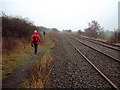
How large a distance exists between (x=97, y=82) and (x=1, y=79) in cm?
368

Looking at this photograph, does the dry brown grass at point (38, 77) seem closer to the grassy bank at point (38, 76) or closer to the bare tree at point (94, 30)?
the grassy bank at point (38, 76)

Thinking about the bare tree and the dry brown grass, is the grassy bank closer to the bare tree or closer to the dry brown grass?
the dry brown grass

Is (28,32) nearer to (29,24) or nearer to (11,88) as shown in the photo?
(29,24)

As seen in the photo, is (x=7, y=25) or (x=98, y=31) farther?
(x=98, y=31)

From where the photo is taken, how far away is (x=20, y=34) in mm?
10305

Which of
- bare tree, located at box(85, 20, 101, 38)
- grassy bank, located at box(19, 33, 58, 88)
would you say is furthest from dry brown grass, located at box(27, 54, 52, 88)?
bare tree, located at box(85, 20, 101, 38)

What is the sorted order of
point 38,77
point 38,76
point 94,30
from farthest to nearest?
point 94,30
point 38,76
point 38,77

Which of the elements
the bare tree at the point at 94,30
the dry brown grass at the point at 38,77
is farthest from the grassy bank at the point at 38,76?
the bare tree at the point at 94,30

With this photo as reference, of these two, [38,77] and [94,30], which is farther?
[94,30]

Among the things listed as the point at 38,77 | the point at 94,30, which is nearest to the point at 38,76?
the point at 38,77

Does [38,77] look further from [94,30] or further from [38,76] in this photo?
[94,30]

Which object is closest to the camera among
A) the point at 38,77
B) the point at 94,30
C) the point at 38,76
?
the point at 38,77

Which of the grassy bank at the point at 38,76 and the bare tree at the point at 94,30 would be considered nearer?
the grassy bank at the point at 38,76

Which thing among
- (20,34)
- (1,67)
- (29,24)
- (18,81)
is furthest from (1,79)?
(29,24)
